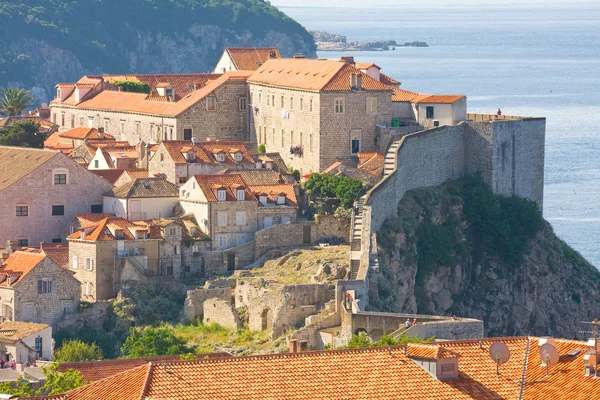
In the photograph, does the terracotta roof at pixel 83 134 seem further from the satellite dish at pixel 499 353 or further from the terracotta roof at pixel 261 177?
the satellite dish at pixel 499 353

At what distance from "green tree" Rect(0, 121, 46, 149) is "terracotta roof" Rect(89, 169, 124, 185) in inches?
448

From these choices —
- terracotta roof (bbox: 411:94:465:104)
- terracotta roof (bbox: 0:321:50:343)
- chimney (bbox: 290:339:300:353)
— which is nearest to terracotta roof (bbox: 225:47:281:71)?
terracotta roof (bbox: 411:94:465:104)

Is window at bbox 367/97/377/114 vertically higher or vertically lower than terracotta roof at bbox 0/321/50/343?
higher

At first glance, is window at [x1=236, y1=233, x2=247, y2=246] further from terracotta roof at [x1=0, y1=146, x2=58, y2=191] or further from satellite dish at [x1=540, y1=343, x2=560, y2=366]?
satellite dish at [x1=540, y1=343, x2=560, y2=366]

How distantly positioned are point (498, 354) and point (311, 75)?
48.7 m

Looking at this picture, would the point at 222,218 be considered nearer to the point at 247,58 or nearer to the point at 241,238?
the point at 241,238

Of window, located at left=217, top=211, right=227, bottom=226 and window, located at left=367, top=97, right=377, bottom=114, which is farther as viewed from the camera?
window, located at left=367, top=97, right=377, bottom=114

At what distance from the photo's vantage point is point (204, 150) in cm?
8494

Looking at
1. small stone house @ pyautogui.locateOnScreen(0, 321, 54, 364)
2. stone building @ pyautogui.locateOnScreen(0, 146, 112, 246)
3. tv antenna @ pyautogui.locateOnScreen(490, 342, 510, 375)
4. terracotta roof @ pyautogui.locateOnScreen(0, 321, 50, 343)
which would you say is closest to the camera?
tv antenna @ pyautogui.locateOnScreen(490, 342, 510, 375)

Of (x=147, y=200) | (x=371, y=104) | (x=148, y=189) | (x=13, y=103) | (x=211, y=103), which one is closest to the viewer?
(x=147, y=200)

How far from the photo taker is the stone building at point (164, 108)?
302 ft

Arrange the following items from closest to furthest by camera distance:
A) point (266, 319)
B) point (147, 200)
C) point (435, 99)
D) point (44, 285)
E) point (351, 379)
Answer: point (351, 379) → point (266, 319) → point (44, 285) → point (147, 200) → point (435, 99)

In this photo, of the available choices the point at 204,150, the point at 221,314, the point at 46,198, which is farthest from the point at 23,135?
the point at 221,314

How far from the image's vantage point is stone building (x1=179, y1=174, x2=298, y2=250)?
257 ft
